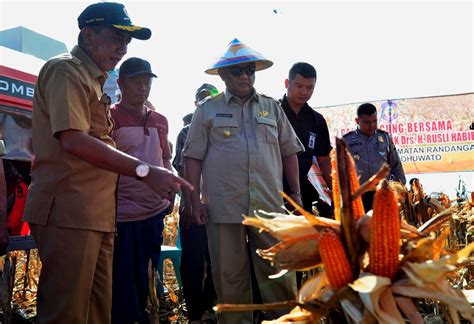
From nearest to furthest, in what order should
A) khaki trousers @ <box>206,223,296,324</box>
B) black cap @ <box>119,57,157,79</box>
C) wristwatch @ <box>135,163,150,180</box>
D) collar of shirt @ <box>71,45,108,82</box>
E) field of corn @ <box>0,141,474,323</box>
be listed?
field of corn @ <box>0,141,474,323</box>, wristwatch @ <box>135,163,150,180</box>, collar of shirt @ <box>71,45,108,82</box>, khaki trousers @ <box>206,223,296,324</box>, black cap @ <box>119,57,157,79</box>

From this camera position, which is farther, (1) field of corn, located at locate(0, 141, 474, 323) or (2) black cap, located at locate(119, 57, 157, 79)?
(2) black cap, located at locate(119, 57, 157, 79)

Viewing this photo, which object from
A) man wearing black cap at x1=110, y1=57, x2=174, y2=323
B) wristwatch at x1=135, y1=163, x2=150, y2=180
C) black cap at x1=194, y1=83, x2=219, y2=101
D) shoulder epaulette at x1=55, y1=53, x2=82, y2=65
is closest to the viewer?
wristwatch at x1=135, y1=163, x2=150, y2=180

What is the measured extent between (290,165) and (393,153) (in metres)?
2.41

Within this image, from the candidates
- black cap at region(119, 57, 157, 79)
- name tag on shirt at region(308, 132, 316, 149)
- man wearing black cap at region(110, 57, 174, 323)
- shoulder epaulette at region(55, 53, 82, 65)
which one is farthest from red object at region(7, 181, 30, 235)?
name tag on shirt at region(308, 132, 316, 149)

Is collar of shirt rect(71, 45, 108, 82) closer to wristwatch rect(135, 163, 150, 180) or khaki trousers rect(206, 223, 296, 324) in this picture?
wristwatch rect(135, 163, 150, 180)

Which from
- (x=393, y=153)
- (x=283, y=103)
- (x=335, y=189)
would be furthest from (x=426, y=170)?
(x=335, y=189)

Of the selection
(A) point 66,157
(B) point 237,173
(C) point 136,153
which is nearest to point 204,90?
(C) point 136,153

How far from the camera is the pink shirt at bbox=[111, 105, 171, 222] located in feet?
12.1

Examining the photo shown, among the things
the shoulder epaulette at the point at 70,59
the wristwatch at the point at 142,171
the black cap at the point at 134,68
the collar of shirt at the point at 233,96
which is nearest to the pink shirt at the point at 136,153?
the black cap at the point at 134,68

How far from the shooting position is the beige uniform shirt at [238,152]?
11.0ft

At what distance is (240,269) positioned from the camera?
3.33 meters

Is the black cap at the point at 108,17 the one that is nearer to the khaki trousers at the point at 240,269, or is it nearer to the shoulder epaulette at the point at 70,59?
the shoulder epaulette at the point at 70,59

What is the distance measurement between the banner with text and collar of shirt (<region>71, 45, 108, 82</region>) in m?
9.21

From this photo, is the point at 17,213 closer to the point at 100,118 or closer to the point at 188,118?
the point at 188,118
